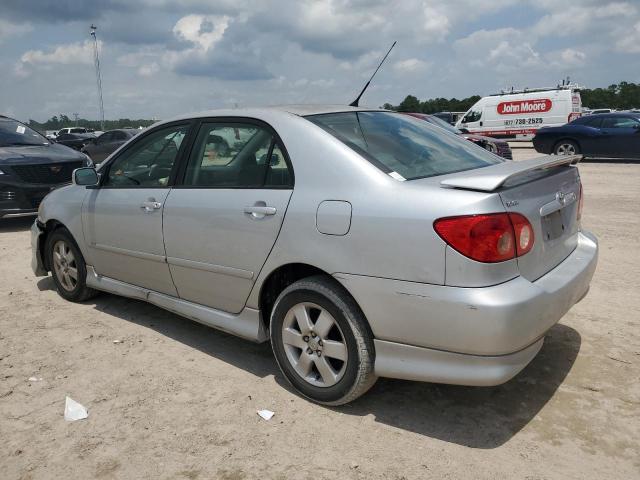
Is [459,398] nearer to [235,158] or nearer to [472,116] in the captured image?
[235,158]

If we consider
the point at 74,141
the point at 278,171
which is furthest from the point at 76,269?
the point at 74,141

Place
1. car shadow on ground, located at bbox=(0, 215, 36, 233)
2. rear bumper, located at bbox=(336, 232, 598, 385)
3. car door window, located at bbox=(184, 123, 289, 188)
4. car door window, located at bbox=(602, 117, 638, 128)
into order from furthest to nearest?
car door window, located at bbox=(602, 117, 638, 128) → car shadow on ground, located at bbox=(0, 215, 36, 233) → car door window, located at bbox=(184, 123, 289, 188) → rear bumper, located at bbox=(336, 232, 598, 385)

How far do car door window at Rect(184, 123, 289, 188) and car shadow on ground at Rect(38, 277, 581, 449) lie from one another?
120cm

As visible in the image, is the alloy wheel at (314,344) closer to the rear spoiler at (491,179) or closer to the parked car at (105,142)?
the rear spoiler at (491,179)

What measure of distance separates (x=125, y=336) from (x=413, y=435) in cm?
242

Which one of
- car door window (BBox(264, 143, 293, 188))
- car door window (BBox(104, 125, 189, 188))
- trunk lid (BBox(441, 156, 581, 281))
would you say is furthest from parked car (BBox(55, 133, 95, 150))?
trunk lid (BBox(441, 156, 581, 281))

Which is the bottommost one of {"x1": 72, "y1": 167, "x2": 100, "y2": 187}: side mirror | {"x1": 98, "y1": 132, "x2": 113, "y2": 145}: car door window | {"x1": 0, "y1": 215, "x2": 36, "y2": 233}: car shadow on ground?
{"x1": 0, "y1": 215, "x2": 36, "y2": 233}: car shadow on ground

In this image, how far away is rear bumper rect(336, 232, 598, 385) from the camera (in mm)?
2459

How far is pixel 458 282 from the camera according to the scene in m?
2.48

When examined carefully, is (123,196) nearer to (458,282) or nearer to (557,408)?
(458,282)

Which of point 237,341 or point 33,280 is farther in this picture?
point 33,280

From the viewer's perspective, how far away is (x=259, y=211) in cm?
319

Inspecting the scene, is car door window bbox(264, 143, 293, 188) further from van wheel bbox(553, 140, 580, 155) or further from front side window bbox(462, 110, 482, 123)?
front side window bbox(462, 110, 482, 123)

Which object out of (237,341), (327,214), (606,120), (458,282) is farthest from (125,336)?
(606,120)
